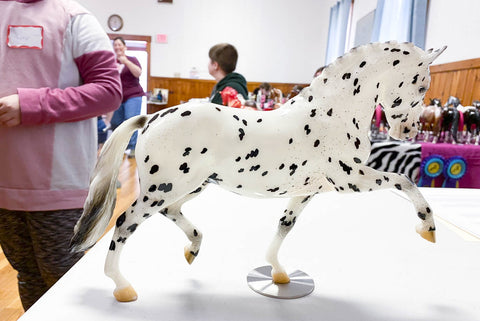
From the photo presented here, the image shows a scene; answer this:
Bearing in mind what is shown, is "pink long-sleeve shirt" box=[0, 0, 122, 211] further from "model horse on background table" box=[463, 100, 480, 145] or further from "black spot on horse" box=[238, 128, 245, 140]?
"model horse on background table" box=[463, 100, 480, 145]

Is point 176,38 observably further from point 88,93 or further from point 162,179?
point 162,179

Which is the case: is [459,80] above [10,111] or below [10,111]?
above

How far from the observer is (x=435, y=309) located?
22.4 inches

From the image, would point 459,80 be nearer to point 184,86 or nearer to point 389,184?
point 389,184

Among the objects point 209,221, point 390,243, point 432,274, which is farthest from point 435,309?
point 209,221

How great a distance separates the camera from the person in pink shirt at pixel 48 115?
77 cm

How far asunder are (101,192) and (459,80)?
2996 mm

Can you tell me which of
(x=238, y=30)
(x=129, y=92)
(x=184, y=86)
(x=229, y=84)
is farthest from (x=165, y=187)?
(x=238, y=30)

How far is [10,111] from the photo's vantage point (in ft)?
2.38

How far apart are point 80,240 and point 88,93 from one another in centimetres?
40

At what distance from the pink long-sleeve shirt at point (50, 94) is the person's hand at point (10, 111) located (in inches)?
0.5

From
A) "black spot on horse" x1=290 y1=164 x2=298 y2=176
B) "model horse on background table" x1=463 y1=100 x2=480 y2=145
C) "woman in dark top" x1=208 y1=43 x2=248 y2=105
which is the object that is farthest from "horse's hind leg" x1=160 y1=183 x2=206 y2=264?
"model horse on background table" x1=463 y1=100 x2=480 y2=145

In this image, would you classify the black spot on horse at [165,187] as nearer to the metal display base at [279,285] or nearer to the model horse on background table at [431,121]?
the metal display base at [279,285]

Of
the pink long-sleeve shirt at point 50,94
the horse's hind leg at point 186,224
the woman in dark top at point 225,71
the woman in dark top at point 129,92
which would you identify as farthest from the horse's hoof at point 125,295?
the woman in dark top at point 129,92
